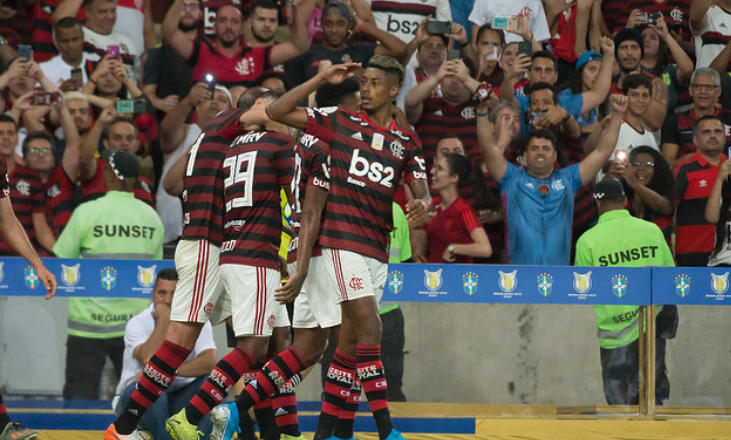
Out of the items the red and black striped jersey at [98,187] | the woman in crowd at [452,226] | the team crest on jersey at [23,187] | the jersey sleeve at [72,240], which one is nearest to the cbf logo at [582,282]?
the woman in crowd at [452,226]

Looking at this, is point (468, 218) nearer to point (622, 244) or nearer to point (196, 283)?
point (622, 244)

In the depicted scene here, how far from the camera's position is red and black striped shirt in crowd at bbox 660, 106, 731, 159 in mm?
10953

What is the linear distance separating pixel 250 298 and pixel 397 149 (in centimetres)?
127

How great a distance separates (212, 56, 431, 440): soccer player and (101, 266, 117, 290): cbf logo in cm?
213

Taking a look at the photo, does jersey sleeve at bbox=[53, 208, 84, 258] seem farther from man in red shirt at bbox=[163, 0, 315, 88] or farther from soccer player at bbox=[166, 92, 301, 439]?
man in red shirt at bbox=[163, 0, 315, 88]

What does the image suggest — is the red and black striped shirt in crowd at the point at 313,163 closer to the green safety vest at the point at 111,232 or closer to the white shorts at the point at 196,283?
the white shorts at the point at 196,283

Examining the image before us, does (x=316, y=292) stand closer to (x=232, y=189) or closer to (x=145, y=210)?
(x=232, y=189)

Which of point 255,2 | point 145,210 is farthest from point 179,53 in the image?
point 145,210

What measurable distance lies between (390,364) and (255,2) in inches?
191

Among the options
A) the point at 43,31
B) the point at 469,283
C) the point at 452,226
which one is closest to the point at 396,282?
the point at 469,283

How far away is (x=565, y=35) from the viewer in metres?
11.9

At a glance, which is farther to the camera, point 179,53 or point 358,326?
point 179,53

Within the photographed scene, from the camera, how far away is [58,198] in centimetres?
966

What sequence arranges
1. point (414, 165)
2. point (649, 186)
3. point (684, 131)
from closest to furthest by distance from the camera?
→ point (414, 165)
point (649, 186)
point (684, 131)
